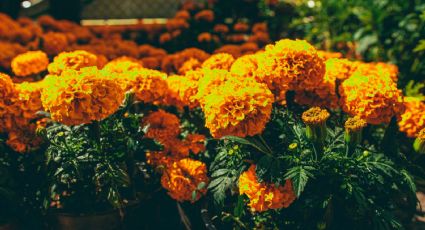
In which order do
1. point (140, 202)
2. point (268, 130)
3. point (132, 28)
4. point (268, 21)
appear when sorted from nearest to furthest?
point (268, 130)
point (140, 202)
point (132, 28)
point (268, 21)

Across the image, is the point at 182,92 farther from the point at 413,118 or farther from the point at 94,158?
the point at 413,118

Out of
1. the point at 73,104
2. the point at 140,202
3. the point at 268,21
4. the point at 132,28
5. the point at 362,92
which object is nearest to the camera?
the point at 73,104

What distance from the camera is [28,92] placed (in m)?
2.32

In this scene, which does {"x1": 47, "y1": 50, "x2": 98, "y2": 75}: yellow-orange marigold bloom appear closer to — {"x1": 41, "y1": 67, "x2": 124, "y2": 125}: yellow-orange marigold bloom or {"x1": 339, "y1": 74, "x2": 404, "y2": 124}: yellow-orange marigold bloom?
{"x1": 41, "y1": 67, "x2": 124, "y2": 125}: yellow-orange marigold bloom

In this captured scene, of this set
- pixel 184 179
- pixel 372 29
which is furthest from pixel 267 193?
pixel 372 29

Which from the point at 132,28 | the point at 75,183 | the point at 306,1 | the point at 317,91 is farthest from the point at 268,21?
the point at 75,183

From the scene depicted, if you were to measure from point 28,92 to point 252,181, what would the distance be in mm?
1236

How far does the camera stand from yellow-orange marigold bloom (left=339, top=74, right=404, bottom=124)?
204cm

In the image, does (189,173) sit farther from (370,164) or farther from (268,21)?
(268,21)

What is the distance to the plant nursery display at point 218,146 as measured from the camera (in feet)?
6.18

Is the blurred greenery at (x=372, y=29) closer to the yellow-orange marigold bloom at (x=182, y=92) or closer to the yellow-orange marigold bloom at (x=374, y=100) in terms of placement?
the yellow-orange marigold bloom at (x=374, y=100)

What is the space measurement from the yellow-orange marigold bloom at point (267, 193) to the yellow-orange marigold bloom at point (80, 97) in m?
0.66

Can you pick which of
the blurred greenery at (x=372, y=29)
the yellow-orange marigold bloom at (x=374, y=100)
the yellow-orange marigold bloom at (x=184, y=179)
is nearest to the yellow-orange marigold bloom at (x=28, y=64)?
the yellow-orange marigold bloom at (x=184, y=179)

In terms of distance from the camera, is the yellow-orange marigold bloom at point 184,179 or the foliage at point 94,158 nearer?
the foliage at point 94,158
